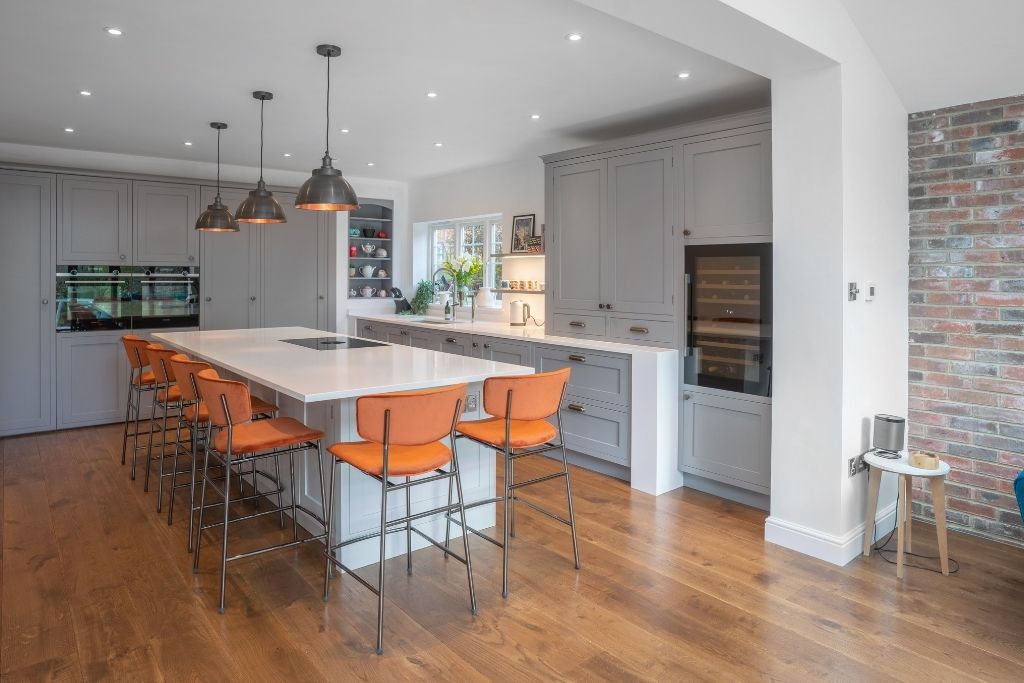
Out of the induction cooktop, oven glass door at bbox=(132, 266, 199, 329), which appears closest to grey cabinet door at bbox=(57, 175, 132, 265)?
oven glass door at bbox=(132, 266, 199, 329)

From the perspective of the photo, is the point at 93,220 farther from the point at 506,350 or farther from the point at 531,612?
the point at 531,612

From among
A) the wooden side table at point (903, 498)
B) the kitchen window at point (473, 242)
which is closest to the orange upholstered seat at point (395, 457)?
the wooden side table at point (903, 498)

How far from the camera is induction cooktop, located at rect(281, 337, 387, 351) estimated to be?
4.03m

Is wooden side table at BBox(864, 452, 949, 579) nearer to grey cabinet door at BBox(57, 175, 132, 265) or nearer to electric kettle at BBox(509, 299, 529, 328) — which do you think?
electric kettle at BBox(509, 299, 529, 328)

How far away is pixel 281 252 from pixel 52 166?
2.01 metres

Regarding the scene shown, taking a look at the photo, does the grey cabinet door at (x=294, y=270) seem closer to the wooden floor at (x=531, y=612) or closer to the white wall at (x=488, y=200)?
the white wall at (x=488, y=200)

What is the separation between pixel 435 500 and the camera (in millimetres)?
3215

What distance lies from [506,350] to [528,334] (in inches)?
9.1

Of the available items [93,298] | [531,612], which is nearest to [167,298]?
[93,298]

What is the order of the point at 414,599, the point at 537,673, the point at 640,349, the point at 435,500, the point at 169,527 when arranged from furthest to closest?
the point at 640,349, the point at 169,527, the point at 435,500, the point at 414,599, the point at 537,673

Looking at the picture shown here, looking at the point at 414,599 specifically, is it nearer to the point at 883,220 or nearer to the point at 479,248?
the point at 883,220

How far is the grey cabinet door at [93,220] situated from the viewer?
18.3 ft

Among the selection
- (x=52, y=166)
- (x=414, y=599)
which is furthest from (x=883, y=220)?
(x=52, y=166)

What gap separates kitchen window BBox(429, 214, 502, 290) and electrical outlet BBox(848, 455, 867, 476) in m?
3.83
